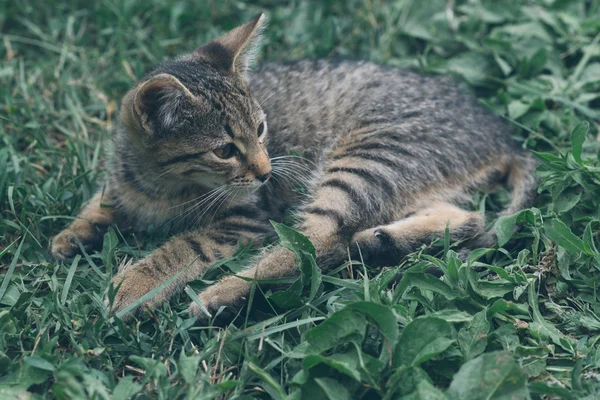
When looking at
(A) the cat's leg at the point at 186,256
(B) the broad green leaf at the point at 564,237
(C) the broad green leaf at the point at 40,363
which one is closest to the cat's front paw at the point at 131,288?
(A) the cat's leg at the point at 186,256

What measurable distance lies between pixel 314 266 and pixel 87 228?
150 cm

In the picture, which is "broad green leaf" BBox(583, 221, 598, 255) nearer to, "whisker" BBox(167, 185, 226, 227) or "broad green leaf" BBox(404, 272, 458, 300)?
"broad green leaf" BBox(404, 272, 458, 300)

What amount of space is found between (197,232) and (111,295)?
86 centimetres

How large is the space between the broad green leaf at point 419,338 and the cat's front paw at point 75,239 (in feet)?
6.30

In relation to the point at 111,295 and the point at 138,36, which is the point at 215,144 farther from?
the point at 138,36

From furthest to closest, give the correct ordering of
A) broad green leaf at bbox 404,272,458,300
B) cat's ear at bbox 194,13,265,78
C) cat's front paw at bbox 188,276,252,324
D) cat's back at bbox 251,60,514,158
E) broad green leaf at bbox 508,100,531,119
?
broad green leaf at bbox 508,100,531,119 < cat's back at bbox 251,60,514,158 < cat's ear at bbox 194,13,265,78 < cat's front paw at bbox 188,276,252,324 < broad green leaf at bbox 404,272,458,300

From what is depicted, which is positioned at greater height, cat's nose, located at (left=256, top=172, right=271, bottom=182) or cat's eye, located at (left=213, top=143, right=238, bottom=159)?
cat's eye, located at (left=213, top=143, right=238, bottom=159)

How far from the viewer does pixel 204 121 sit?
3387mm

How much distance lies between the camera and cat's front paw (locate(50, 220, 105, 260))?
3551 mm

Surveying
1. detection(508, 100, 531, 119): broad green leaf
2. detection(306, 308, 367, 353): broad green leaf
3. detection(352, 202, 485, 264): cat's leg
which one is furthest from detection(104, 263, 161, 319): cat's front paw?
detection(508, 100, 531, 119): broad green leaf

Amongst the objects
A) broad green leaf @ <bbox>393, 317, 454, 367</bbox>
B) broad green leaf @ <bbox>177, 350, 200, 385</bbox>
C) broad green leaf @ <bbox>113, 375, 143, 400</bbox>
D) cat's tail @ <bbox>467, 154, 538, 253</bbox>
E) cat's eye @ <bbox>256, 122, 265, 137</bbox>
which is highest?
cat's eye @ <bbox>256, 122, 265, 137</bbox>

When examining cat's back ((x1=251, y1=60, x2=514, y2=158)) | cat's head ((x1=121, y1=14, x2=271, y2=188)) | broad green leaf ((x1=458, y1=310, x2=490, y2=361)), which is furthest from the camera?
cat's back ((x1=251, y1=60, x2=514, y2=158))

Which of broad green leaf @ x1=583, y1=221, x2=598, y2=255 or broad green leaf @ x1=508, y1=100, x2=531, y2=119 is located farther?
broad green leaf @ x1=508, y1=100, x2=531, y2=119

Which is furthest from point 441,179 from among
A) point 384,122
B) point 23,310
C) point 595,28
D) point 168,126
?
point 23,310
